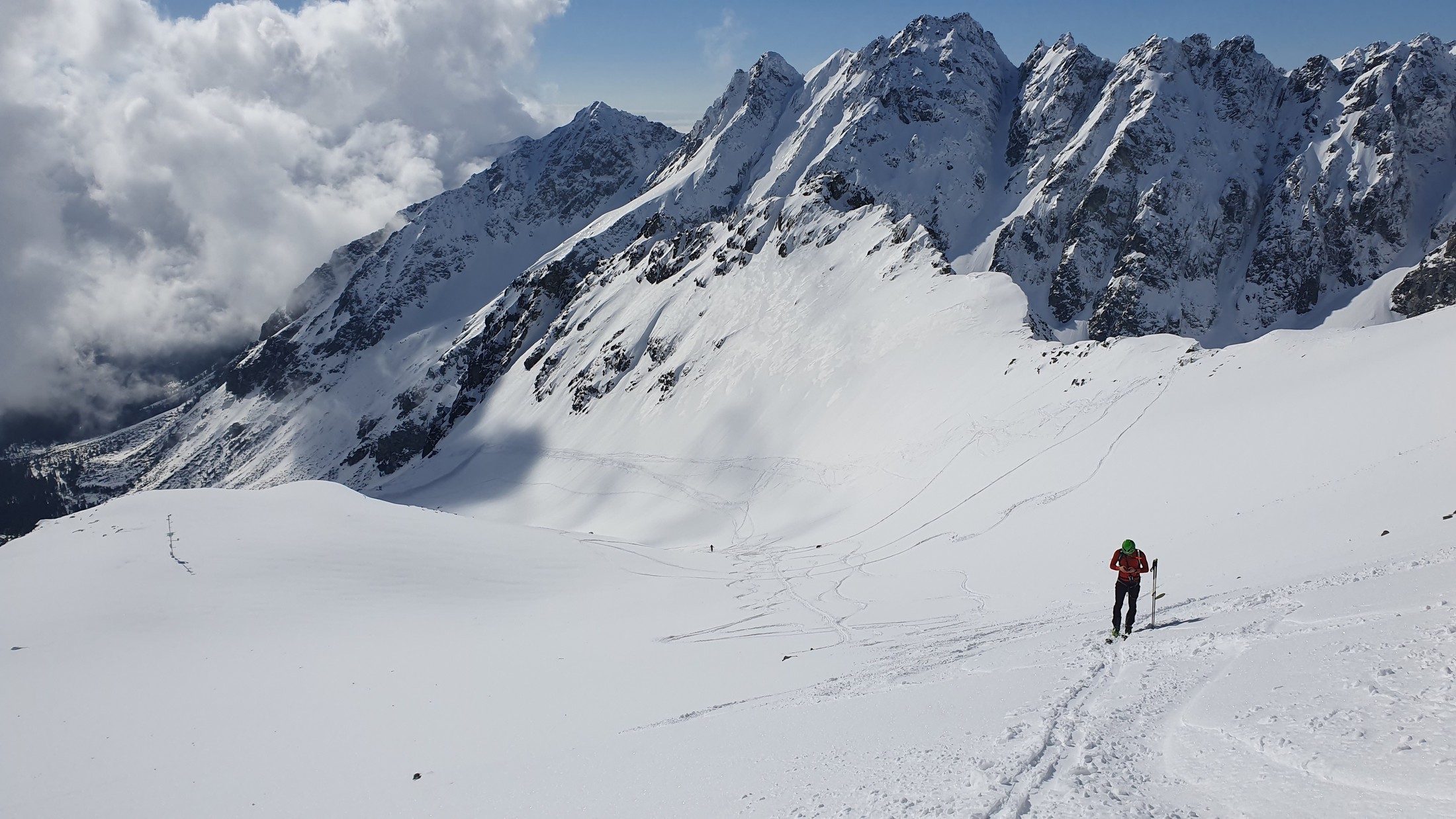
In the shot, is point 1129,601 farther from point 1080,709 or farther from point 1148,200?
point 1148,200

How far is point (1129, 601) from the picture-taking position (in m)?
12.4

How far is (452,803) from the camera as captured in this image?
31.3 feet

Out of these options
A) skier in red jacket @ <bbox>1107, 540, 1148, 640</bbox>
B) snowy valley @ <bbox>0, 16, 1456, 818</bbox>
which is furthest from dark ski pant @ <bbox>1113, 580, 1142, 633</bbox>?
snowy valley @ <bbox>0, 16, 1456, 818</bbox>

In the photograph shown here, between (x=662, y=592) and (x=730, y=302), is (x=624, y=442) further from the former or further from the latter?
(x=662, y=592)

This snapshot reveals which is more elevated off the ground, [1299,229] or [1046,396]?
[1299,229]

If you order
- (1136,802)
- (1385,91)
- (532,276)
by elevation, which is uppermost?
(1385,91)

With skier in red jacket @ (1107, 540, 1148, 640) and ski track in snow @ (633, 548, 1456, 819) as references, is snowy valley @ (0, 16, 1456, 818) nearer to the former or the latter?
ski track in snow @ (633, 548, 1456, 819)

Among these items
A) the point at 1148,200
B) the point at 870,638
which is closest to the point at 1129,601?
the point at 870,638

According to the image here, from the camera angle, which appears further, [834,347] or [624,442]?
[624,442]

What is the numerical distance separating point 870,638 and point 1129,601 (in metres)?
5.54

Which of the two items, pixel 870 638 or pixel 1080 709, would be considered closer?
pixel 1080 709

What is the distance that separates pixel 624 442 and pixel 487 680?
6227 cm

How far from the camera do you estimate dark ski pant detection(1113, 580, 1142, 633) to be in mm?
12375

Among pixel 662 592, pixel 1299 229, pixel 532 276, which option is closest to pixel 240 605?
pixel 662 592
